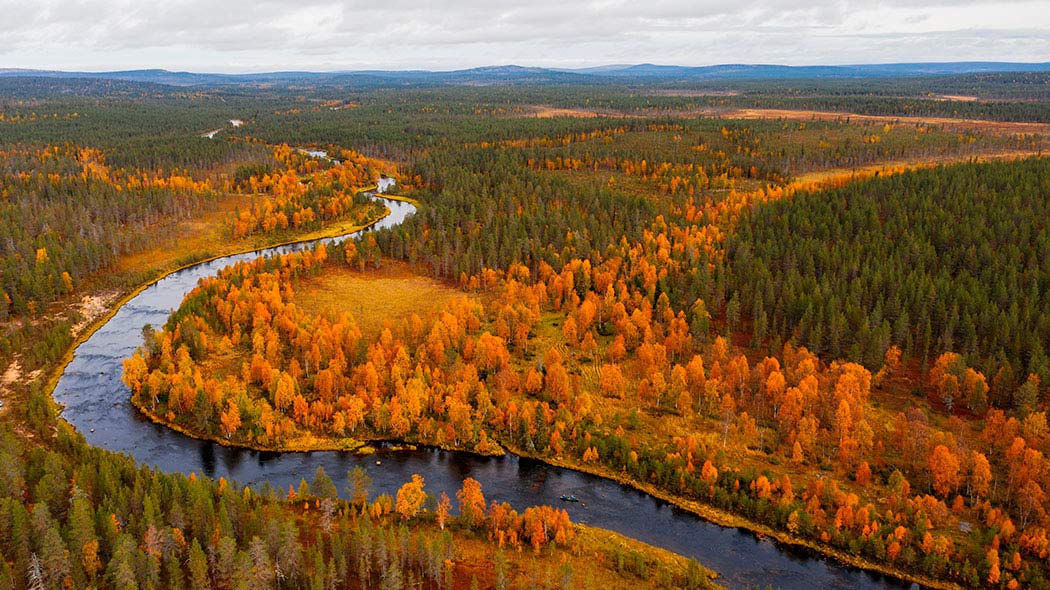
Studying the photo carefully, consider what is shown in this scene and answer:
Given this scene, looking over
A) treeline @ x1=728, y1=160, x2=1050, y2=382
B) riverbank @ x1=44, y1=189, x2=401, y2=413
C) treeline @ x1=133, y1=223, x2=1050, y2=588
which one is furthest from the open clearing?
treeline @ x1=728, y1=160, x2=1050, y2=382

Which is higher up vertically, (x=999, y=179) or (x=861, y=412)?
(x=999, y=179)

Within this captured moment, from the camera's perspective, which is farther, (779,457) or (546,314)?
(546,314)

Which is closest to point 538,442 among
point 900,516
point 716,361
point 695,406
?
point 695,406

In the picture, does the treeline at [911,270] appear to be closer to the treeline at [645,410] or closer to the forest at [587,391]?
the forest at [587,391]

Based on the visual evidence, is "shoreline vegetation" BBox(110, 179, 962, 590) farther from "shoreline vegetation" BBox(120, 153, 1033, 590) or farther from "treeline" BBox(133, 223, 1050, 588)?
"treeline" BBox(133, 223, 1050, 588)

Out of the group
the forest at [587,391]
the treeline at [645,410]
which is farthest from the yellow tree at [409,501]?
the treeline at [645,410]

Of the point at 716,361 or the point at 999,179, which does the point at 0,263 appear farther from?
the point at 999,179
